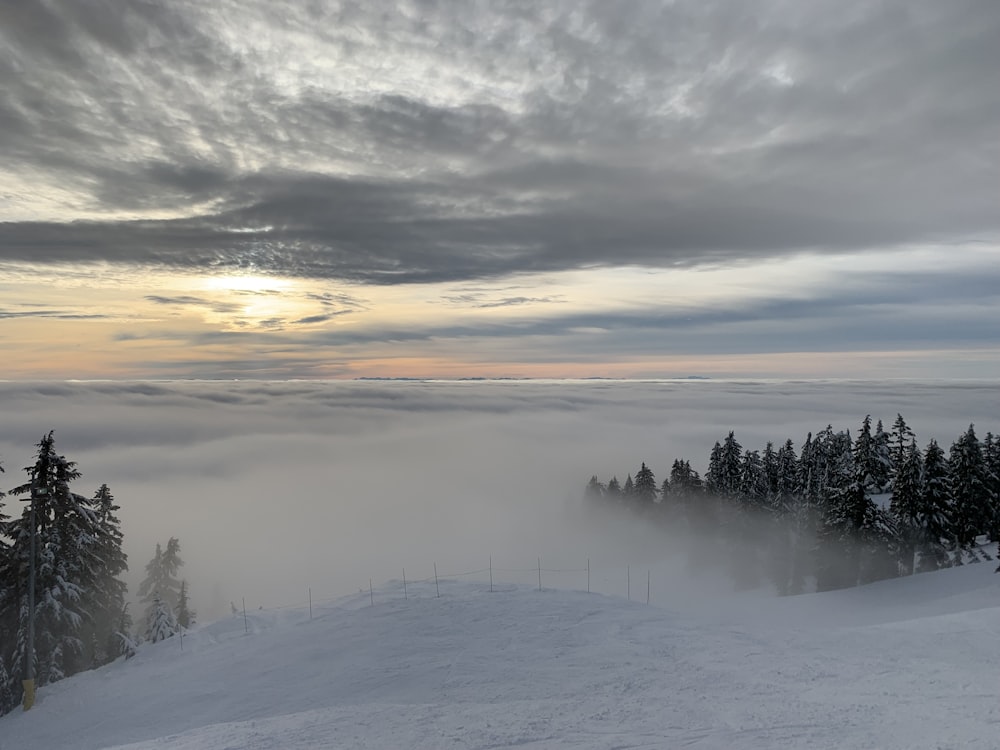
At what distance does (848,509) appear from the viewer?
143ft

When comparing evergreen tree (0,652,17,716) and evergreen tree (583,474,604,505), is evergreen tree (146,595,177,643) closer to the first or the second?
evergreen tree (0,652,17,716)

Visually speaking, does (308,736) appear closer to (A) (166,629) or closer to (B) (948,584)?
(A) (166,629)

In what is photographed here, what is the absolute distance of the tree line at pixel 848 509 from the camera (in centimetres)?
4409

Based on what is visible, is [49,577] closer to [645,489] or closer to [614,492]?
[645,489]

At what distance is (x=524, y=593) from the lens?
30.3 meters

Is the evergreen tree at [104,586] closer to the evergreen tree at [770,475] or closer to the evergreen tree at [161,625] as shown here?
the evergreen tree at [161,625]

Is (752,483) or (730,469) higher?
(730,469)

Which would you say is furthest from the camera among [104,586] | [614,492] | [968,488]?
[614,492]

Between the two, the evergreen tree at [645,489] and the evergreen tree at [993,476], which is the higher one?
the evergreen tree at [993,476]

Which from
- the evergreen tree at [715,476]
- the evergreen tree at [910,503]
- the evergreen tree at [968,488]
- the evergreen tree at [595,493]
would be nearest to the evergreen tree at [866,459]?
the evergreen tree at [910,503]

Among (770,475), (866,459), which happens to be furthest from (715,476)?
(866,459)

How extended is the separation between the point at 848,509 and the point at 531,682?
36.2 metres

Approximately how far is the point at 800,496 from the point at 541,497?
114659mm

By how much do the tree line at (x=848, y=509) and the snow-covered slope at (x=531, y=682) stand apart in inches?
445
